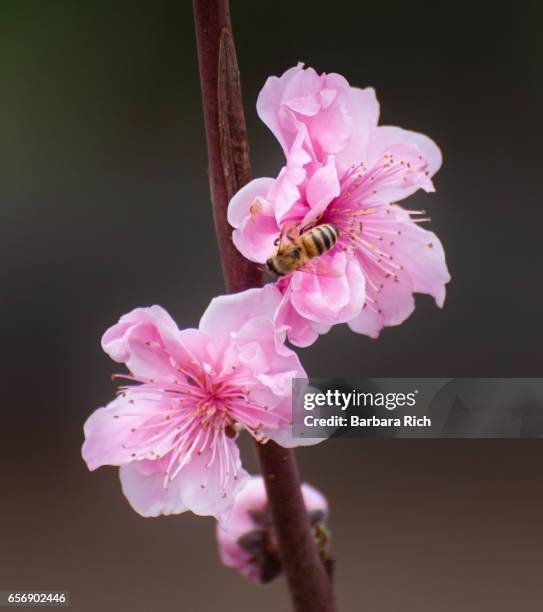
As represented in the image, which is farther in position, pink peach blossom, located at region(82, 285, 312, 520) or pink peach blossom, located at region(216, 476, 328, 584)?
pink peach blossom, located at region(216, 476, 328, 584)

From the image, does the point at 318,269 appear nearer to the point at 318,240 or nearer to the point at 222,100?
the point at 318,240

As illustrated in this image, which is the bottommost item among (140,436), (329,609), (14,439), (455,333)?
(329,609)

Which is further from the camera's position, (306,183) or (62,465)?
(62,465)

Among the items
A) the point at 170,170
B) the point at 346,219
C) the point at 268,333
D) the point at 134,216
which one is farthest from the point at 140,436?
the point at 170,170

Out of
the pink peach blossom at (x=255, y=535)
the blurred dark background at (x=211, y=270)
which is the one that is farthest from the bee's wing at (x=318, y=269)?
the blurred dark background at (x=211, y=270)

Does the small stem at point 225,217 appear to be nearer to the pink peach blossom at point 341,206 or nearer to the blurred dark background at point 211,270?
the pink peach blossom at point 341,206

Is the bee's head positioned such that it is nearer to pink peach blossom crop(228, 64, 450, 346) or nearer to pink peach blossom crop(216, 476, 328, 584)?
pink peach blossom crop(228, 64, 450, 346)

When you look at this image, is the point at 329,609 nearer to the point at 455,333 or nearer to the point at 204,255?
the point at 455,333

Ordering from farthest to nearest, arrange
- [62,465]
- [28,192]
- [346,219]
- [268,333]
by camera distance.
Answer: [62,465] < [28,192] < [346,219] < [268,333]

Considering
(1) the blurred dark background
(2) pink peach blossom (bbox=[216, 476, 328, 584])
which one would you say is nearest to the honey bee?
(2) pink peach blossom (bbox=[216, 476, 328, 584])
